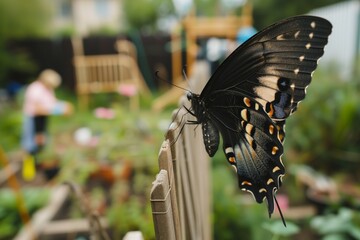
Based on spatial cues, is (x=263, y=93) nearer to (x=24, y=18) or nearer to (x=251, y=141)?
(x=251, y=141)

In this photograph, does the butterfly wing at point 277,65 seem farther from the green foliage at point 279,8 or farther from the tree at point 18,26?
the green foliage at point 279,8

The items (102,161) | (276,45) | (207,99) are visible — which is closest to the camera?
(276,45)

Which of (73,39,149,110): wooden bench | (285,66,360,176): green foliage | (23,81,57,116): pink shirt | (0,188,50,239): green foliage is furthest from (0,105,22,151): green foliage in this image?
(285,66,360,176): green foliage

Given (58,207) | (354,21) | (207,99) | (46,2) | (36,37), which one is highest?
(46,2)

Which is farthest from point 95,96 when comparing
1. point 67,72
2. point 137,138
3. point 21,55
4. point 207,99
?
point 207,99

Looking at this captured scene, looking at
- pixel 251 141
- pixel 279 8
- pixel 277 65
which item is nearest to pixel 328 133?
pixel 251 141

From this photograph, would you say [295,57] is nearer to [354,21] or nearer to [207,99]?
[207,99]

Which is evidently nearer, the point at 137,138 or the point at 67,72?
the point at 137,138
